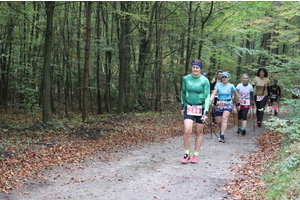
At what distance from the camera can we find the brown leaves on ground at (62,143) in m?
5.94

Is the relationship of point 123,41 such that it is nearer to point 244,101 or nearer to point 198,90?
point 244,101

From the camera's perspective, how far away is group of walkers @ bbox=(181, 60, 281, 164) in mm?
6105

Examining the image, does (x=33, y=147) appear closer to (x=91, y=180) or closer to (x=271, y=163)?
(x=91, y=180)

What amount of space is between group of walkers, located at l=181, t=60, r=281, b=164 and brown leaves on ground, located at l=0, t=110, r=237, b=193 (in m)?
2.36

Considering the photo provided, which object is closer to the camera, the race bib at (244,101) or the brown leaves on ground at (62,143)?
the brown leaves on ground at (62,143)

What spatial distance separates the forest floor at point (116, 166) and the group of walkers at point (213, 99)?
68 centimetres

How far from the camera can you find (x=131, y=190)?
4.80 meters

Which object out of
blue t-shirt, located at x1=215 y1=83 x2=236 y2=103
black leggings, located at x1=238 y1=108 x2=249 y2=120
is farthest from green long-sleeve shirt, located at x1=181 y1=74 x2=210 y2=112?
black leggings, located at x1=238 y1=108 x2=249 y2=120

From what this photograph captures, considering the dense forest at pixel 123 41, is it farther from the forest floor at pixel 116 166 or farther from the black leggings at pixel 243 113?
the black leggings at pixel 243 113

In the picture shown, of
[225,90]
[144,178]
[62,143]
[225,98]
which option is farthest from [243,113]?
[62,143]

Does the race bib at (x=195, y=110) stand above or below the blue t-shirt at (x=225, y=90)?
below

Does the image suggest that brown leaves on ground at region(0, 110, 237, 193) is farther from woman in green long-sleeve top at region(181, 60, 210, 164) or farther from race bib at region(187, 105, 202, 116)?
race bib at region(187, 105, 202, 116)

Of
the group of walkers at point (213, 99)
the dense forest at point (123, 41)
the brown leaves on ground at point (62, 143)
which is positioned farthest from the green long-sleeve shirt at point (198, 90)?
the dense forest at point (123, 41)

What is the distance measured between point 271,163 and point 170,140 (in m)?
5.31
